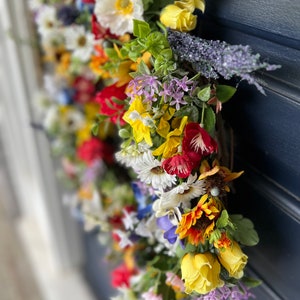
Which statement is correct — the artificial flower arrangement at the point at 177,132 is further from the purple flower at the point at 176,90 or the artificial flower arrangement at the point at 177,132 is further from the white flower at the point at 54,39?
the white flower at the point at 54,39

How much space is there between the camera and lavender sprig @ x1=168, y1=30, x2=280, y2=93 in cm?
54

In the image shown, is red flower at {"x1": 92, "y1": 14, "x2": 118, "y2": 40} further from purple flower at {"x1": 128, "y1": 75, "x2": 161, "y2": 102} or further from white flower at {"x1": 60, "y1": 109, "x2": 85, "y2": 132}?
white flower at {"x1": 60, "y1": 109, "x2": 85, "y2": 132}

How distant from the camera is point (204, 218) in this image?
0.64m

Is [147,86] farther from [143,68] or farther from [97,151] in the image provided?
[97,151]

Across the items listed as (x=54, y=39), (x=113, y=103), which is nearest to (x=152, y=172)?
(x=113, y=103)

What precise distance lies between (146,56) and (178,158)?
0.18 meters

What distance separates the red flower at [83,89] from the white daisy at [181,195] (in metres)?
A: 0.56

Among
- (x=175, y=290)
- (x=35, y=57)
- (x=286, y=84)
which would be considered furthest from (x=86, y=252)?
(x=286, y=84)

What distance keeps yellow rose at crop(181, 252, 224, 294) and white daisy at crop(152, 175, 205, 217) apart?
0.27ft

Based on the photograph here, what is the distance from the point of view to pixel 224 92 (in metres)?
0.66

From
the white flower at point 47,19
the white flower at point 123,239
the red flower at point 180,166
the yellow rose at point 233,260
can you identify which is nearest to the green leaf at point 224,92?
the red flower at point 180,166

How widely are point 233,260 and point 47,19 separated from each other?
70cm

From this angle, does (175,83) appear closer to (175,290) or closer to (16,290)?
(175,290)

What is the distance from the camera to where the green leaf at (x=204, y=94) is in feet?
2.01
